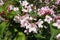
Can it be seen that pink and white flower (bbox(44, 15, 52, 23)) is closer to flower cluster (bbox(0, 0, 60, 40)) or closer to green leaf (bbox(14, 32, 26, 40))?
flower cluster (bbox(0, 0, 60, 40))

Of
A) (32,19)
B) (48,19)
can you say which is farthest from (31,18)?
(48,19)

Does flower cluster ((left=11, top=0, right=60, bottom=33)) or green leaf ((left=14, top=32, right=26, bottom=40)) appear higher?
flower cluster ((left=11, top=0, right=60, bottom=33))

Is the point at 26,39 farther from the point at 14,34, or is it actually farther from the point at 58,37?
the point at 58,37

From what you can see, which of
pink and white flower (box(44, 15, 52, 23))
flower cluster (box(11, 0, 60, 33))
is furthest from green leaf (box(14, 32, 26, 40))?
pink and white flower (box(44, 15, 52, 23))

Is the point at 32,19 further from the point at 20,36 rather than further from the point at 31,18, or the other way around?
the point at 20,36

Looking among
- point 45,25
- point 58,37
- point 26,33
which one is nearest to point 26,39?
point 26,33

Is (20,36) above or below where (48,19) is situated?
below

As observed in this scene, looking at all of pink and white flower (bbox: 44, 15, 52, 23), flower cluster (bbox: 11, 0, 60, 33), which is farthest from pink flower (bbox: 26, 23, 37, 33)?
pink and white flower (bbox: 44, 15, 52, 23)

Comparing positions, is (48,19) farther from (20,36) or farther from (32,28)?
(20,36)

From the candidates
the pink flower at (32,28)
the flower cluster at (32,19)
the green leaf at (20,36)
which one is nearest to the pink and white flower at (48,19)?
the flower cluster at (32,19)

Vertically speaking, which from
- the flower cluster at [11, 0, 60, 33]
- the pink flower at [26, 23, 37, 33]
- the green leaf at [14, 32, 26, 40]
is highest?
the flower cluster at [11, 0, 60, 33]

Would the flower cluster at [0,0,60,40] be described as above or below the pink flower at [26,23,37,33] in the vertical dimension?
above
